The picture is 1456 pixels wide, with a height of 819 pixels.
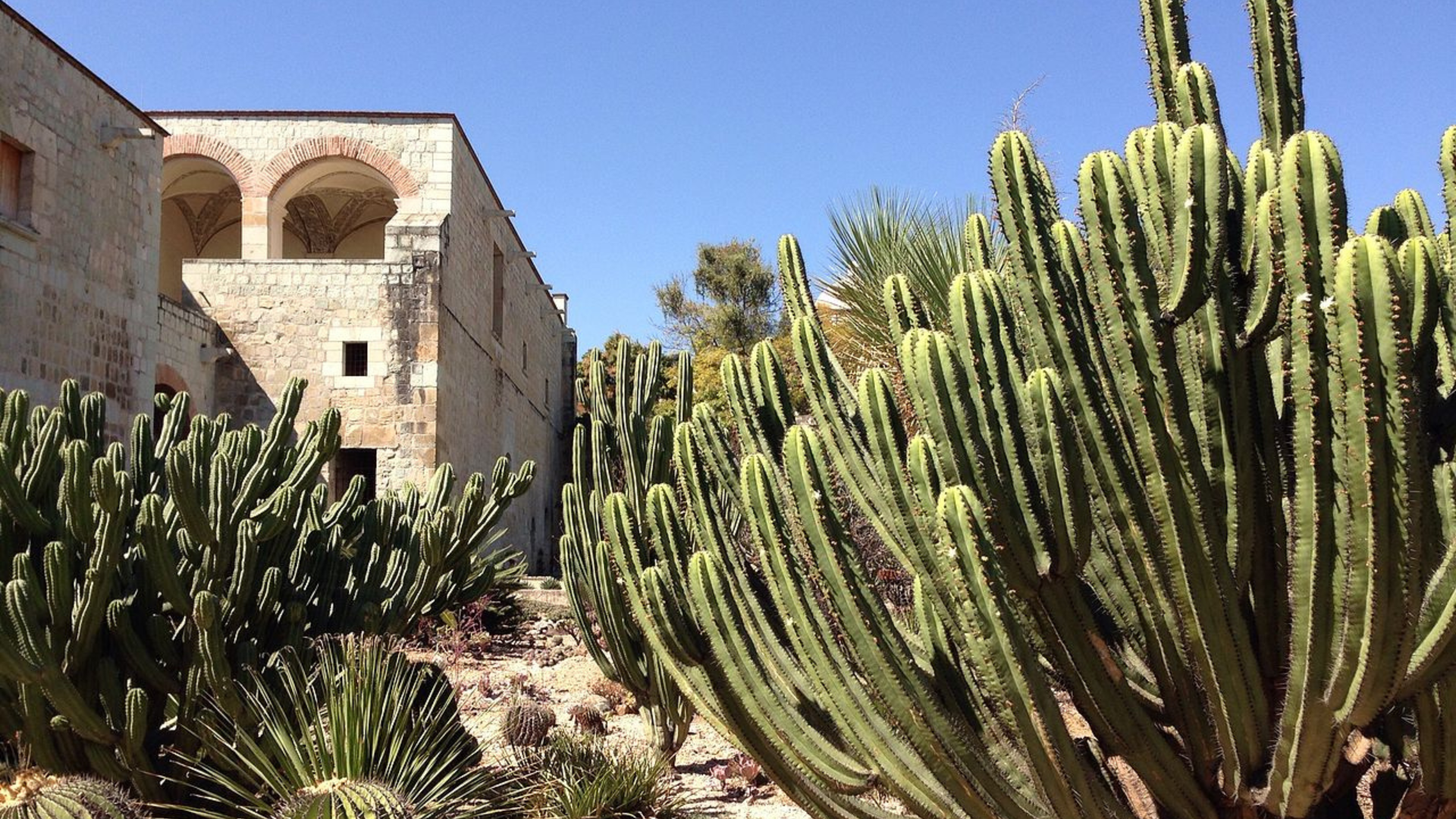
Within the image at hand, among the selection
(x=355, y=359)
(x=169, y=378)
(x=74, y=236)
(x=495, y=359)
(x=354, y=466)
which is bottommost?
(x=354, y=466)

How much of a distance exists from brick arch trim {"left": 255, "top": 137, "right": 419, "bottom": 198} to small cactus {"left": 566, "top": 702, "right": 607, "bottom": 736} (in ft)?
30.2

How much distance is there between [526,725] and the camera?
7121 mm

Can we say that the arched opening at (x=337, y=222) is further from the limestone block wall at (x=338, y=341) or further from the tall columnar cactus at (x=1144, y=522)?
the tall columnar cactus at (x=1144, y=522)

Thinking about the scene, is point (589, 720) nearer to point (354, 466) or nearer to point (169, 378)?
point (354, 466)

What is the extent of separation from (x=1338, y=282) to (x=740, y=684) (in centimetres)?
210

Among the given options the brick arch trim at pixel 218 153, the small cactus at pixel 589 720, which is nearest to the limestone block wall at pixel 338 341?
the brick arch trim at pixel 218 153

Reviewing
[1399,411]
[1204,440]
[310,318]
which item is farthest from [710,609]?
[310,318]

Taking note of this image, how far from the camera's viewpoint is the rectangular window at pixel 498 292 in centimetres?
1878

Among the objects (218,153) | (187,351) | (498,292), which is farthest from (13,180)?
(498,292)

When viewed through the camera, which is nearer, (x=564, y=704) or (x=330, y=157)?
(x=564, y=704)

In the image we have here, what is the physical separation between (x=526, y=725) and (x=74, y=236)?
7688 mm

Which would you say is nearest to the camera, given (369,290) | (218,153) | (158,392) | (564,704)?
(564,704)

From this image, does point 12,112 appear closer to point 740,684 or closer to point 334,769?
point 334,769

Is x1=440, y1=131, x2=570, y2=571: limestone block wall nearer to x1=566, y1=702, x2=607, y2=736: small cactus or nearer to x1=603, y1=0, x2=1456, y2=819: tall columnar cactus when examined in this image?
x1=566, y1=702, x2=607, y2=736: small cactus
